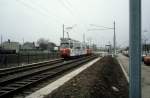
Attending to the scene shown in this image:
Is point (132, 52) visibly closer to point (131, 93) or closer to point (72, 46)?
point (131, 93)

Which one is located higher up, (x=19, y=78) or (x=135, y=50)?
(x=135, y=50)

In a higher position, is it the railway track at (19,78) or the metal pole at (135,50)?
the metal pole at (135,50)

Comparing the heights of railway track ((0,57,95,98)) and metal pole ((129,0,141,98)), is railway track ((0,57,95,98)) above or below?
below

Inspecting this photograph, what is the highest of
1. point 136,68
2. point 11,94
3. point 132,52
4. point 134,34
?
point 134,34

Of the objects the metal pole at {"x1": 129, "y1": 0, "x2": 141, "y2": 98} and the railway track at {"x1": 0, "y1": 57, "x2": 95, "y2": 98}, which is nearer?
the metal pole at {"x1": 129, "y1": 0, "x2": 141, "y2": 98}

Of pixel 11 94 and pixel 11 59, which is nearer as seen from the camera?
pixel 11 94

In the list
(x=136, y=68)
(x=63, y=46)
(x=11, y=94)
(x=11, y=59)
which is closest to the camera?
(x=136, y=68)

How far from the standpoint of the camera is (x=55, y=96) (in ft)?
30.4

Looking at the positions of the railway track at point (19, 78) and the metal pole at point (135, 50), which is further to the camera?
the railway track at point (19, 78)

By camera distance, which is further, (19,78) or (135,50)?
(19,78)

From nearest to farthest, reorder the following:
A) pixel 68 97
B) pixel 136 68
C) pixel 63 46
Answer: pixel 136 68 → pixel 68 97 → pixel 63 46

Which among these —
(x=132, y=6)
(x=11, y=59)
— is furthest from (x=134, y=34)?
(x=11, y=59)

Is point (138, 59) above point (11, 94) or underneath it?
above

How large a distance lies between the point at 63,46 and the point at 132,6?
36.9 metres
